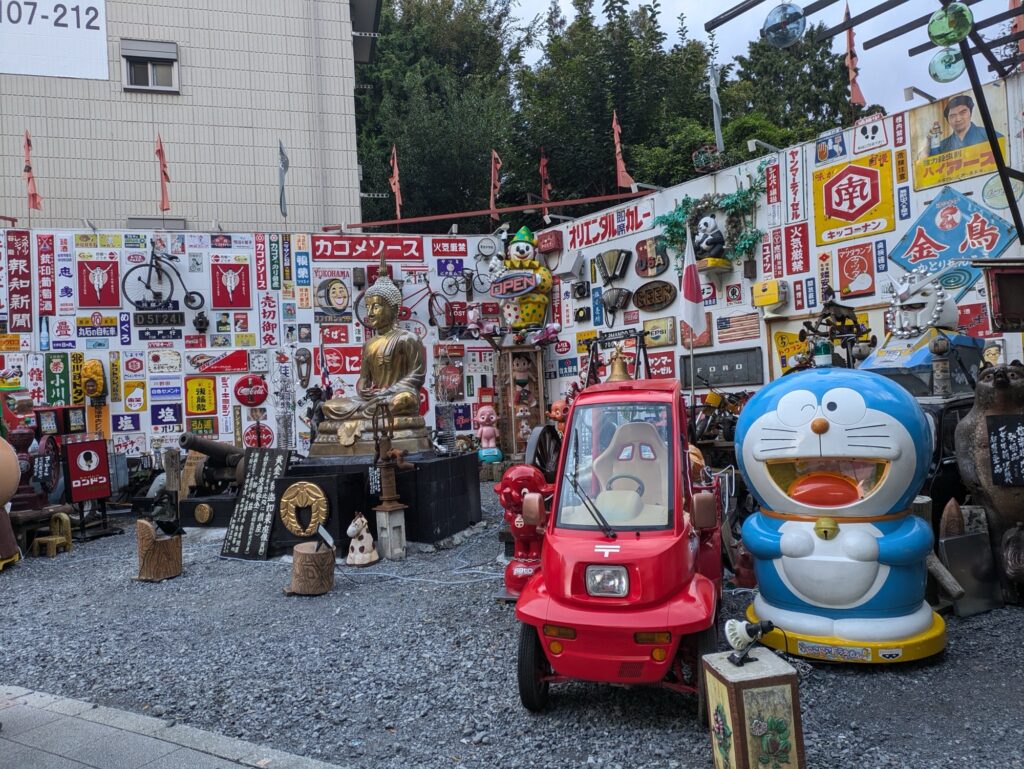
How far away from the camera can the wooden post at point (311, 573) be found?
617 centimetres

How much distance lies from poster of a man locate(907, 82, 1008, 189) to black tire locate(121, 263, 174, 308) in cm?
1081

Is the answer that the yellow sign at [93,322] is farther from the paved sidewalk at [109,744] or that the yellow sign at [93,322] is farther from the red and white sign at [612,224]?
the paved sidewalk at [109,744]

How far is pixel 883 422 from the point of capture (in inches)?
169

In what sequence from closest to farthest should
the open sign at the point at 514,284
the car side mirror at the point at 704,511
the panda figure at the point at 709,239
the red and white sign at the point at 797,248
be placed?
the car side mirror at the point at 704,511, the red and white sign at the point at 797,248, the panda figure at the point at 709,239, the open sign at the point at 514,284

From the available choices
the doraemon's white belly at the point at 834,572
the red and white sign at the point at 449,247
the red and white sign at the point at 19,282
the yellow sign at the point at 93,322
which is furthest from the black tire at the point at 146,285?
the doraemon's white belly at the point at 834,572

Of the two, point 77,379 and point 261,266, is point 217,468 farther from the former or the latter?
point 261,266

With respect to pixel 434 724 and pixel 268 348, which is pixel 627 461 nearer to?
pixel 434 724

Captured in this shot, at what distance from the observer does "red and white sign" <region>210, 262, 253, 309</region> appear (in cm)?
1277

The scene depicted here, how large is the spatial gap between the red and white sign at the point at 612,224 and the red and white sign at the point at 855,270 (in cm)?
318

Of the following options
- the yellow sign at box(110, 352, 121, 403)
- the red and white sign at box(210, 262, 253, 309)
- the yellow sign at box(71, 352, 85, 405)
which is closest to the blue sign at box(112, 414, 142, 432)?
the yellow sign at box(110, 352, 121, 403)

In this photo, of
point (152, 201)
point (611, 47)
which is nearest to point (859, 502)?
point (152, 201)

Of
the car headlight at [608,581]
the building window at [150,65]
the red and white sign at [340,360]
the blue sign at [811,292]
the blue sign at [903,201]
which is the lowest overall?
the car headlight at [608,581]

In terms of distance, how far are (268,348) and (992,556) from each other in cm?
1076

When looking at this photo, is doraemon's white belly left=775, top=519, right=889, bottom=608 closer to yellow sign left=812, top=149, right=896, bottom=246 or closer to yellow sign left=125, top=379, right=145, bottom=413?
yellow sign left=812, top=149, right=896, bottom=246
